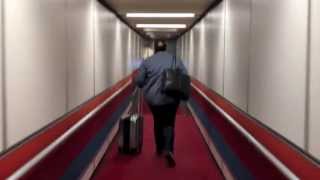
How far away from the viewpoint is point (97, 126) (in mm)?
5891

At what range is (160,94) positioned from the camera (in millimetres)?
5730

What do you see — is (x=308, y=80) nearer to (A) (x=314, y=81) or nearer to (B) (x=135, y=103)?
(A) (x=314, y=81)

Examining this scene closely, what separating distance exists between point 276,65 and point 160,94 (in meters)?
2.48

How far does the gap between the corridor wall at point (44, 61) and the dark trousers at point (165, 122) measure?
2.97 feet

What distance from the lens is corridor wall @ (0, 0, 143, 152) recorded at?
8.97ft

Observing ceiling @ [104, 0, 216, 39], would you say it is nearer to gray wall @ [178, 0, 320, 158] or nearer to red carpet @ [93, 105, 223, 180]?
gray wall @ [178, 0, 320, 158]

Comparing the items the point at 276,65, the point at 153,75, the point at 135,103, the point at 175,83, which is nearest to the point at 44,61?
the point at 276,65

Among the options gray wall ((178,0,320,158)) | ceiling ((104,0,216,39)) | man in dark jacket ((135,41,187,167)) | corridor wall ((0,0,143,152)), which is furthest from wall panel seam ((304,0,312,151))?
ceiling ((104,0,216,39))

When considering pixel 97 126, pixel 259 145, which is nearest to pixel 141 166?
pixel 97 126

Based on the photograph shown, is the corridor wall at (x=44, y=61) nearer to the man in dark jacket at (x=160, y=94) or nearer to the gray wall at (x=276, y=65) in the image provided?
the man in dark jacket at (x=160, y=94)

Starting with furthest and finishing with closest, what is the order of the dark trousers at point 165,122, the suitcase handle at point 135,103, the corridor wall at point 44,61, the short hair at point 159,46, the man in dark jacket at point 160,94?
the suitcase handle at point 135,103, the short hair at point 159,46, the dark trousers at point 165,122, the man in dark jacket at point 160,94, the corridor wall at point 44,61

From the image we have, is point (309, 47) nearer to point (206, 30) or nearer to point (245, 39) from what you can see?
point (245, 39)

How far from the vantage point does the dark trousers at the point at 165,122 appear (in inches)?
231

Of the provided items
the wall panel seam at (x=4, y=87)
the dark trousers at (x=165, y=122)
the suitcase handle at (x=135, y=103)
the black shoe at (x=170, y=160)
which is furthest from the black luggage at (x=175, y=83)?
the wall panel seam at (x=4, y=87)
